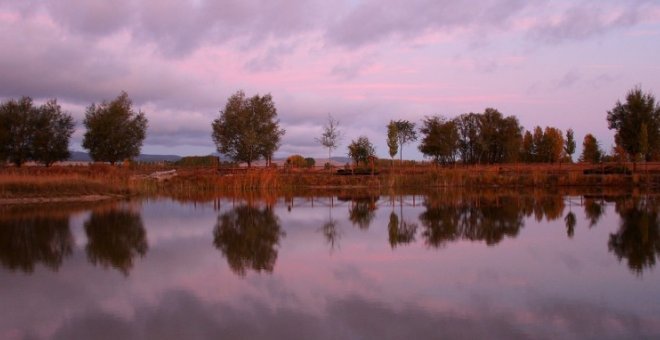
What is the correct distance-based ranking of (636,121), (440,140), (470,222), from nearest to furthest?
(470,222) < (636,121) < (440,140)

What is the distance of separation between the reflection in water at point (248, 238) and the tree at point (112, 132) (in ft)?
90.8

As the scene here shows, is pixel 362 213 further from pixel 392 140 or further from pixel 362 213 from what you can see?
pixel 392 140

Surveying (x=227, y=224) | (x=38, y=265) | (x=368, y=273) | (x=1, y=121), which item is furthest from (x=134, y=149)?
(x=368, y=273)

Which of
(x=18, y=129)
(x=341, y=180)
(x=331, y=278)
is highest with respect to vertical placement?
(x=18, y=129)

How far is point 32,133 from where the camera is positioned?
45531 millimetres

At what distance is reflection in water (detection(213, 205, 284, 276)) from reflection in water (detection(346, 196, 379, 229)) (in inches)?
111

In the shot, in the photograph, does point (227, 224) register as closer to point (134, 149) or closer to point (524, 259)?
point (524, 259)

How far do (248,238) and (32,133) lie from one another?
3709 centimetres

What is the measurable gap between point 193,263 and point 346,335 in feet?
19.6

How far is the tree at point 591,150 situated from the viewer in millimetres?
63438

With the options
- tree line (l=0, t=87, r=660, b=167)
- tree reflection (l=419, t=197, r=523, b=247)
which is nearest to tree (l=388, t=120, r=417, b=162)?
tree line (l=0, t=87, r=660, b=167)

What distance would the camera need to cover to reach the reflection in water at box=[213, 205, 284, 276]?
12086mm

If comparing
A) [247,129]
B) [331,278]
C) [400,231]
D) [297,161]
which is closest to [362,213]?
[400,231]

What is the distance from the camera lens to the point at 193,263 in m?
12.1
